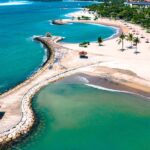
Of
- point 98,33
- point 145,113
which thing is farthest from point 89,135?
point 98,33

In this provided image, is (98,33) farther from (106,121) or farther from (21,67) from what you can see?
(106,121)

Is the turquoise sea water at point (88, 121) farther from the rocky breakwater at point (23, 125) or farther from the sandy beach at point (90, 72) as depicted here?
the sandy beach at point (90, 72)

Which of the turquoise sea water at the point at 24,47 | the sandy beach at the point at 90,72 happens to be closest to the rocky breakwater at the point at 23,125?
the sandy beach at the point at 90,72

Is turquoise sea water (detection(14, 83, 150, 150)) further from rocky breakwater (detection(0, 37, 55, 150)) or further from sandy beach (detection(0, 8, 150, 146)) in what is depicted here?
sandy beach (detection(0, 8, 150, 146))

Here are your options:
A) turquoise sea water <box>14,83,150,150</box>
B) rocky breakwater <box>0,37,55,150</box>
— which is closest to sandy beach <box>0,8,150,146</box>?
rocky breakwater <box>0,37,55,150</box>

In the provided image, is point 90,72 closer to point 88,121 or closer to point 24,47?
point 88,121

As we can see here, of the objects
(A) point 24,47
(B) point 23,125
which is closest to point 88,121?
(B) point 23,125
